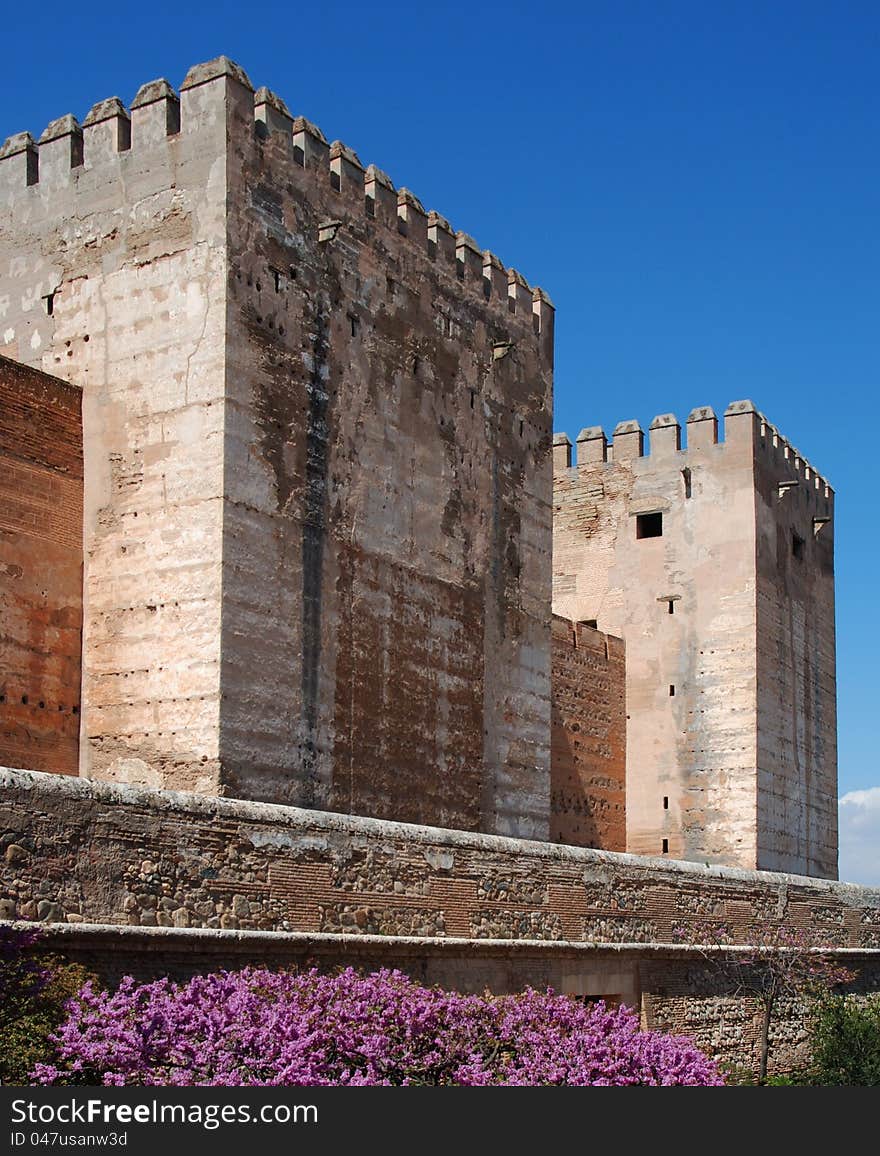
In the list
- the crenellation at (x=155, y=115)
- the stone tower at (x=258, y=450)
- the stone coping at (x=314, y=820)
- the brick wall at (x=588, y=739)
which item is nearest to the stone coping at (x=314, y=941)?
the stone coping at (x=314, y=820)

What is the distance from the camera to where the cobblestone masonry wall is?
26.7 feet

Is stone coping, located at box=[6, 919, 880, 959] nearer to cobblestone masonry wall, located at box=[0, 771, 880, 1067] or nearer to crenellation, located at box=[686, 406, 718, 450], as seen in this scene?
cobblestone masonry wall, located at box=[0, 771, 880, 1067]

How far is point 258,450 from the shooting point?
1285 cm

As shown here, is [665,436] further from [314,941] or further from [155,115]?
[314,941]

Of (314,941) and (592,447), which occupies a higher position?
(592,447)

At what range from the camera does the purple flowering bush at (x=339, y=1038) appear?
7336 millimetres

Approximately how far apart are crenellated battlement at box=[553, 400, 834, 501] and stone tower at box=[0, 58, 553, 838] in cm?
689

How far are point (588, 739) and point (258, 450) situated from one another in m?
8.72

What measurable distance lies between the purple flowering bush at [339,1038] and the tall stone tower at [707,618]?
1167cm

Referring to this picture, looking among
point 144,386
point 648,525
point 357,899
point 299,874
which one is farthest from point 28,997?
point 648,525

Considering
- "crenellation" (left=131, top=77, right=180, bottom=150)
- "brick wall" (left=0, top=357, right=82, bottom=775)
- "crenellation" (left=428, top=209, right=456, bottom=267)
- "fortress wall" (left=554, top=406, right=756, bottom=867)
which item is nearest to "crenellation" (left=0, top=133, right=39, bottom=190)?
"crenellation" (left=131, top=77, right=180, bottom=150)

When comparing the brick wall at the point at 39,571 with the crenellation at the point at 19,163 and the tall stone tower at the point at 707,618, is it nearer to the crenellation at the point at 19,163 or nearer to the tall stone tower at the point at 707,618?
the crenellation at the point at 19,163

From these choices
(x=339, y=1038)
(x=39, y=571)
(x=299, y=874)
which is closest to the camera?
(x=339, y=1038)

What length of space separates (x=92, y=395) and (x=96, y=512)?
3.22 ft
